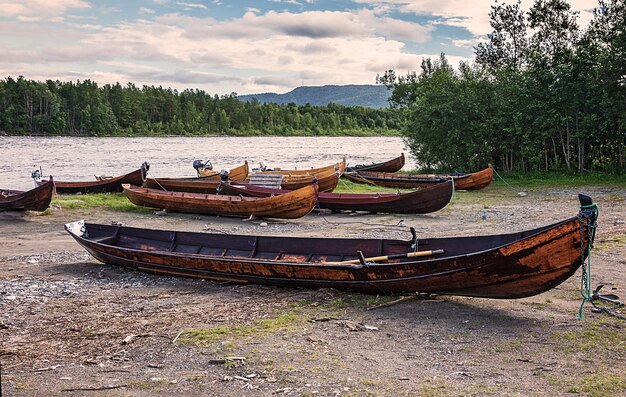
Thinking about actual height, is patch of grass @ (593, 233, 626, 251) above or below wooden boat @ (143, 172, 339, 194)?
below

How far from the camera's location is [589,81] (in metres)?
23.9

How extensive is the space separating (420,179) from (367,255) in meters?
15.5

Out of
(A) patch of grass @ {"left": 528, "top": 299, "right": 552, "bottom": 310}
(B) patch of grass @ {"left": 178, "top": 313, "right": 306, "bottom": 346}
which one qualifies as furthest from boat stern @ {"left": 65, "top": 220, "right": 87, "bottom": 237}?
(A) patch of grass @ {"left": 528, "top": 299, "right": 552, "bottom": 310}

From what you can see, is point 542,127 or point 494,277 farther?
point 542,127

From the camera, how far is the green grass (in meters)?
20.5

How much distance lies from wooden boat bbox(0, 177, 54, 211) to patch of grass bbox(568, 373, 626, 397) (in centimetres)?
1565

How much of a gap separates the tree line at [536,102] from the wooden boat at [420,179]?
9.76ft

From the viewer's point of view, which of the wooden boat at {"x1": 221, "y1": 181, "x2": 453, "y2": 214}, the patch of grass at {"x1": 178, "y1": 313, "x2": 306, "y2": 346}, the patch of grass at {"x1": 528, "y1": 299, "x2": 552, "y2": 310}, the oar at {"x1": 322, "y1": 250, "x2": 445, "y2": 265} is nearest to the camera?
the patch of grass at {"x1": 178, "y1": 313, "x2": 306, "y2": 346}

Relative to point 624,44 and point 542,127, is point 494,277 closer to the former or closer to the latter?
point 624,44

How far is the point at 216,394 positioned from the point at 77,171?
3614cm

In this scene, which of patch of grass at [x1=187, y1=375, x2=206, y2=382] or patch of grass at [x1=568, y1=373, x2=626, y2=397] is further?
patch of grass at [x1=187, y1=375, x2=206, y2=382]

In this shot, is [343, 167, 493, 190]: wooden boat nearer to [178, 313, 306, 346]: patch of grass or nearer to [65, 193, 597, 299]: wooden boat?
[65, 193, 597, 299]: wooden boat

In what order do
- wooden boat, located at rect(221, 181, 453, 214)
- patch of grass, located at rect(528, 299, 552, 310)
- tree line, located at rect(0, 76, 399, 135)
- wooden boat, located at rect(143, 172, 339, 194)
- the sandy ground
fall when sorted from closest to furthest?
the sandy ground → patch of grass, located at rect(528, 299, 552, 310) → wooden boat, located at rect(221, 181, 453, 214) → wooden boat, located at rect(143, 172, 339, 194) → tree line, located at rect(0, 76, 399, 135)

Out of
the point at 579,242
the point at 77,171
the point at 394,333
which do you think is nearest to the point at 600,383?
the point at 579,242
